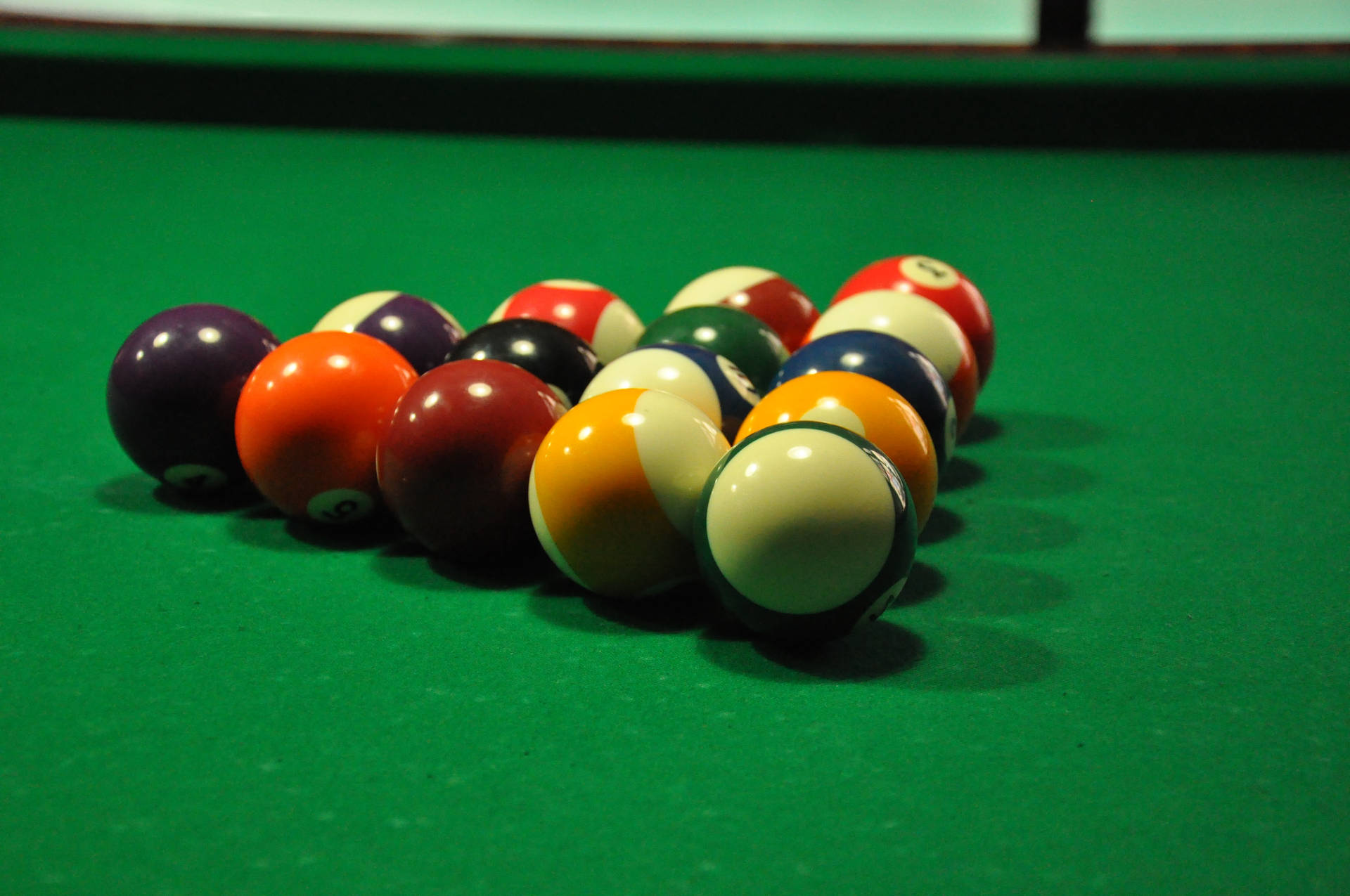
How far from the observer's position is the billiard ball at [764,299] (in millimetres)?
3414

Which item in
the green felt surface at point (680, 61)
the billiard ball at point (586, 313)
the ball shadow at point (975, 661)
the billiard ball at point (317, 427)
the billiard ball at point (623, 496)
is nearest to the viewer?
the ball shadow at point (975, 661)

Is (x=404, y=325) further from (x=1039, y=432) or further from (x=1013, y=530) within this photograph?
(x=1039, y=432)

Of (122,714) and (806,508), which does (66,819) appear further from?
(806,508)

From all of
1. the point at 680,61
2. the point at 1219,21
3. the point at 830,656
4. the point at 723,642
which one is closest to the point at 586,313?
the point at 723,642

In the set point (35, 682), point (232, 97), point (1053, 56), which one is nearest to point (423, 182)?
point (232, 97)

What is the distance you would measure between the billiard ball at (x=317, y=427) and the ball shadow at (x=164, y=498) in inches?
9.5

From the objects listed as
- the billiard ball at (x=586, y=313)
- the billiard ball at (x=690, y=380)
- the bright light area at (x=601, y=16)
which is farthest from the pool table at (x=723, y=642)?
the bright light area at (x=601, y=16)

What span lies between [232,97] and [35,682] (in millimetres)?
6402

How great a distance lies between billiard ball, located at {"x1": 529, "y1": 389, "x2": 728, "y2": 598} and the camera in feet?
7.48

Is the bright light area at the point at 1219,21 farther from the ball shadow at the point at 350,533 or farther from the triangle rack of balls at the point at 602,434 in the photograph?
the ball shadow at the point at 350,533

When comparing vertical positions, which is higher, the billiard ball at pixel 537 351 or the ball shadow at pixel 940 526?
the billiard ball at pixel 537 351

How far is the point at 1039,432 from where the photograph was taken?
3.43m

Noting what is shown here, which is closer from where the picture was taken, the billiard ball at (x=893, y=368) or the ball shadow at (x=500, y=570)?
the ball shadow at (x=500, y=570)

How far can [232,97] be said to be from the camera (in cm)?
772
